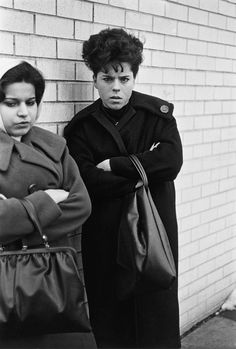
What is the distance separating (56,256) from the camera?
2.29m

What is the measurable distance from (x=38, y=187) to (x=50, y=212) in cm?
15

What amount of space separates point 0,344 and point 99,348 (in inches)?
43.7

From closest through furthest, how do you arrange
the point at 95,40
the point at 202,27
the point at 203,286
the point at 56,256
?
the point at 56,256
the point at 95,40
the point at 202,27
the point at 203,286

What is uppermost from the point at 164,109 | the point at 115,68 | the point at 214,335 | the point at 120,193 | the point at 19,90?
the point at 115,68

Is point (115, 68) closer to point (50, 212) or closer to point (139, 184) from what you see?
point (139, 184)

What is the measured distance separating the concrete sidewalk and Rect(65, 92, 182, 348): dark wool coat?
88cm

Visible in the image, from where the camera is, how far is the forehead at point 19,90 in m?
2.38

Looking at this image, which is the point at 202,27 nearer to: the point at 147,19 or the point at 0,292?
the point at 147,19

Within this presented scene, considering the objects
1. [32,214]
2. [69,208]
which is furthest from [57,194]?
[32,214]

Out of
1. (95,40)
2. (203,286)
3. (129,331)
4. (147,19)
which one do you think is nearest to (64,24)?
(95,40)

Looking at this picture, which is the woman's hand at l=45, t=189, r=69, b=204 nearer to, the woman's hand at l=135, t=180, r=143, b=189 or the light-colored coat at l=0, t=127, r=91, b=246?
the light-colored coat at l=0, t=127, r=91, b=246

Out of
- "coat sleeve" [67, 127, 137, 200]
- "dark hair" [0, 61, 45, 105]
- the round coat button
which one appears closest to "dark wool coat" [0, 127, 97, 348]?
"dark hair" [0, 61, 45, 105]

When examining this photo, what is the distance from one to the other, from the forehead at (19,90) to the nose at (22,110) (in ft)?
0.13

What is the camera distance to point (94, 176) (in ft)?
9.57
